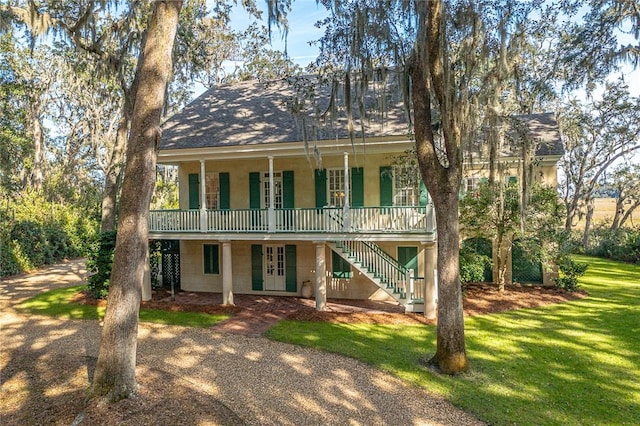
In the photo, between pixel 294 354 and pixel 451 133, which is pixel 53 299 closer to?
pixel 294 354

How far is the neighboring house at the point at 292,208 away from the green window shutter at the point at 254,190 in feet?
0.13

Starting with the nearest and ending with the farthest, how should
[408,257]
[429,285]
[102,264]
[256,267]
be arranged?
[429,285], [102,264], [408,257], [256,267]

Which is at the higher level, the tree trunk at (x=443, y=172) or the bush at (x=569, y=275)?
the tree trunk at (x=443, y=172)

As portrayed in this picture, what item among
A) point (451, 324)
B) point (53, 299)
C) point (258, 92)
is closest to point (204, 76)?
point (258, 92)

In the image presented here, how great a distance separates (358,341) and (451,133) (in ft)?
16.9

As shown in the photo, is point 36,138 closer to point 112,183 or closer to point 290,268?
point 112,183

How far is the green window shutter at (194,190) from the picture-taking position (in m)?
15.2

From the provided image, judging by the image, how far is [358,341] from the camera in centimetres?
920

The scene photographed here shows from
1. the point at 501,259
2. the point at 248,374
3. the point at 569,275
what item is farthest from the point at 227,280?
the point at 569,275

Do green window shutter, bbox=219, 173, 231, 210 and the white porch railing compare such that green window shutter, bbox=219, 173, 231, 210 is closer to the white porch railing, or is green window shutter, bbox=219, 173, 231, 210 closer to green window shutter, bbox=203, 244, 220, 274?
green window shutter, bbox=203, 244, 220, 274

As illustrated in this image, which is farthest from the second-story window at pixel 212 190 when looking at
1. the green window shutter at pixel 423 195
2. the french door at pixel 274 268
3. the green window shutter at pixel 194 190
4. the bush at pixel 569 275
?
the bush at pixel 569 275

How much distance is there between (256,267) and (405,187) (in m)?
6.25

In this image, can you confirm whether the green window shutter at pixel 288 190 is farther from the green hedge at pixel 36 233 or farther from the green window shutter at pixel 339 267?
the green hedge at pixel 36 233

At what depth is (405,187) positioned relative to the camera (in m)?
13.2
